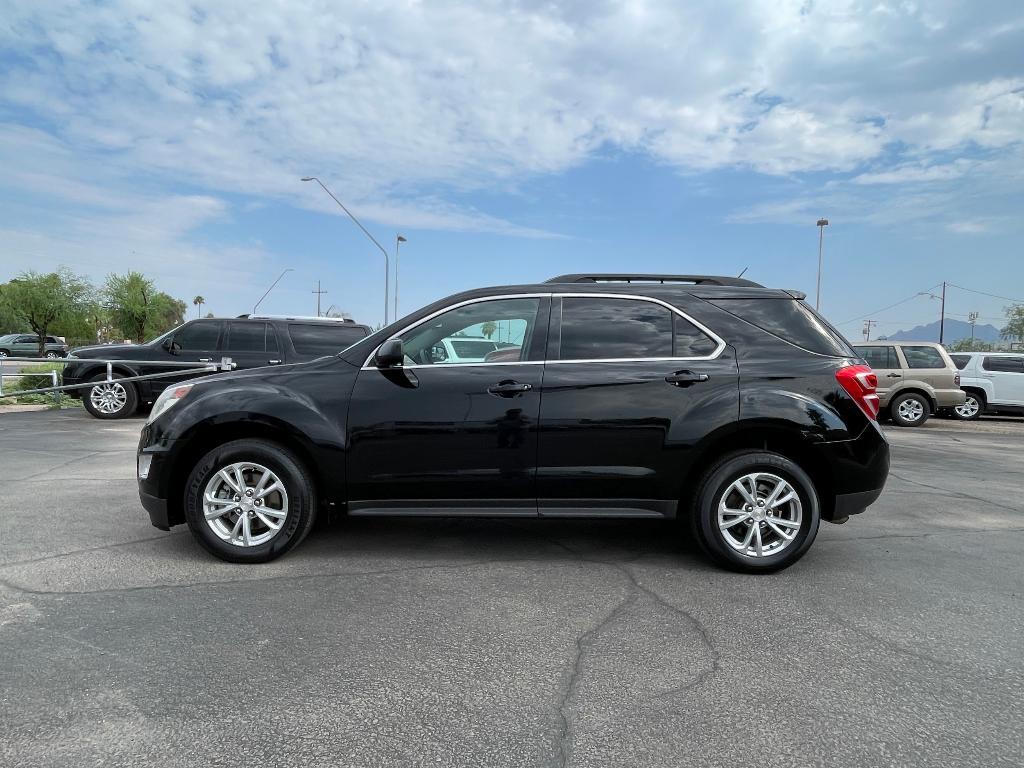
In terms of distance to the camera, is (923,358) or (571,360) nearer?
(571,360)

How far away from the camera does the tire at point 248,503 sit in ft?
13.7

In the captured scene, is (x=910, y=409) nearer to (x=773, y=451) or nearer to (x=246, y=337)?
(x=773, y=451)

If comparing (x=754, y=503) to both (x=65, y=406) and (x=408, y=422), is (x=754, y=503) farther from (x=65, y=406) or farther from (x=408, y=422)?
(x=65, y=406)

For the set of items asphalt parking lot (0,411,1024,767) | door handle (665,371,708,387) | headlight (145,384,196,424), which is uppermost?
door handle (665,371,708,387)

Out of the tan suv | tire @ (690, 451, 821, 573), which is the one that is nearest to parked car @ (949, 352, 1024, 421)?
the tan suv

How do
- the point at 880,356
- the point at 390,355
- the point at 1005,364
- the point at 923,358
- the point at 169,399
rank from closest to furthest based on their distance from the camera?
the point at 390,355 < the point at 169,399 < the point at 923,358 < the point at 880,356 < the point at 1005,364

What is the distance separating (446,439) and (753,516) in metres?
1.96

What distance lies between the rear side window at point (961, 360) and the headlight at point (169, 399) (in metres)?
16.8

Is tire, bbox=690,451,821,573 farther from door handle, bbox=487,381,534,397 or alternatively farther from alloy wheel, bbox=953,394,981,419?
alloy wheel, bbox=953,394,981,419

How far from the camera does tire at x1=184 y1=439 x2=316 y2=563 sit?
13.7 feet

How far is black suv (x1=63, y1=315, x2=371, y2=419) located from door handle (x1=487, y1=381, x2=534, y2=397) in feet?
26.2

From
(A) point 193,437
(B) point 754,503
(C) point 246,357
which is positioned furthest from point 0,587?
(C) point 246,357

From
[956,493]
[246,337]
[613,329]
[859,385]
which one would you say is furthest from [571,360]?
[246,337]

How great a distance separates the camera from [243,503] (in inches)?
165
